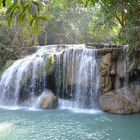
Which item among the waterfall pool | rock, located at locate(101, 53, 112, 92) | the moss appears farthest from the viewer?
the moss

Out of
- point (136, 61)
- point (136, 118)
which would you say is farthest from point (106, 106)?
point (136, 61)

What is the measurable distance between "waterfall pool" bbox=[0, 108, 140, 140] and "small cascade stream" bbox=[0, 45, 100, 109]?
5.32 feet

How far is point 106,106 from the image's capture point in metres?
11.7

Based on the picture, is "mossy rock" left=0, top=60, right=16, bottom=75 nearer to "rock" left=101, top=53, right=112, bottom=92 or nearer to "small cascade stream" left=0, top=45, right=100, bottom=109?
"small cascade stream" left=0, top=45, right=100, bottom=109

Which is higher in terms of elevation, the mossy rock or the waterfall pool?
the mossy rock

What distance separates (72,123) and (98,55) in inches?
185

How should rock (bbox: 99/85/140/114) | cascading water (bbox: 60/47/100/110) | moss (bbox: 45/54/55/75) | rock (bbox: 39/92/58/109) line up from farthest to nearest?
moss (bbox: 45/54/55/75) → cascading water (bbox: 60/47/100/110) → rock (bbox: 39/92/58/109) → rock (bbox: 99/85/140/114)

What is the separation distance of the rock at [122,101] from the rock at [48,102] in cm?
198

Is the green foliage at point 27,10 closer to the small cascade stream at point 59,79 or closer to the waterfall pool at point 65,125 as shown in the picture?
the waterfall pool at point 65,125

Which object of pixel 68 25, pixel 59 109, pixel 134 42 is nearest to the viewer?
pixel 134 42

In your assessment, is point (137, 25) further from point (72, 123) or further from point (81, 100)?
point (81, 100)

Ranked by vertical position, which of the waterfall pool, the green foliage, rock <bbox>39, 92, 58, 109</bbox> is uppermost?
the green foliage

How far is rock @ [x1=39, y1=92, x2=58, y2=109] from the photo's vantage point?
12.3m

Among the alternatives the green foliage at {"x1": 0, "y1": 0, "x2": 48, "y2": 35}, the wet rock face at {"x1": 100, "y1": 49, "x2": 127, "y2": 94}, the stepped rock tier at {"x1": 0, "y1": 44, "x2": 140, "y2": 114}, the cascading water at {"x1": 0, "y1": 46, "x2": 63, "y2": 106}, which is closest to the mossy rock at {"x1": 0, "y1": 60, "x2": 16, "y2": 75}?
the stepped rock tier at {"x1": 0, "y1": 44, "x2": 140, "y2": 114}
